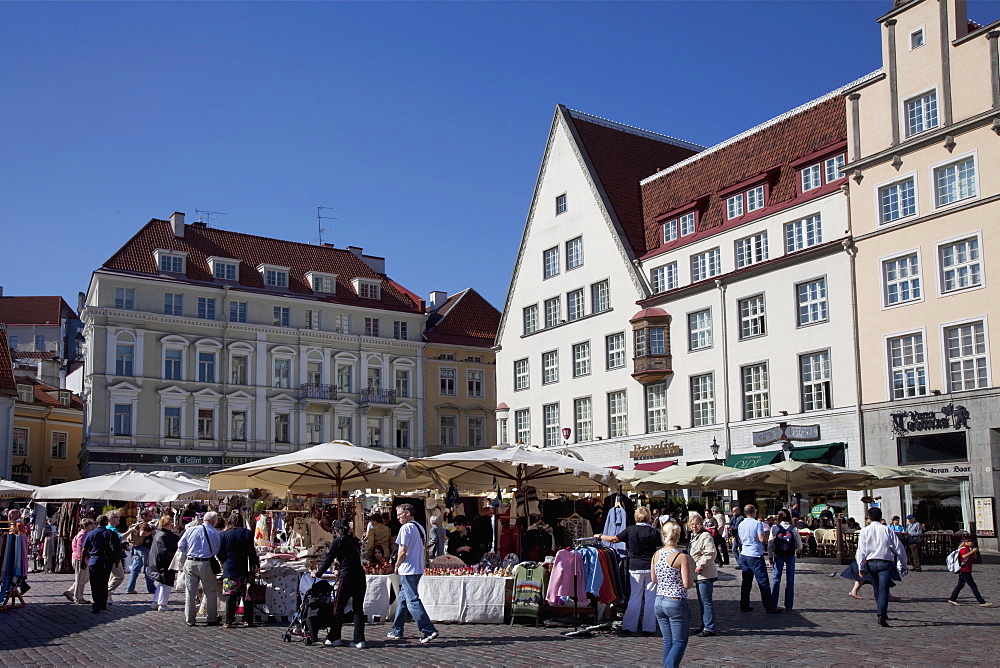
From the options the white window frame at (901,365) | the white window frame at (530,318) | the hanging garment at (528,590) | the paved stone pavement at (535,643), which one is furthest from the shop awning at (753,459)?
the hanging garment at (528,590)

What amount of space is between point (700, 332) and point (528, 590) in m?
25.1

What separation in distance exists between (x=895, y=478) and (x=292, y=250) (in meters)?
43.2

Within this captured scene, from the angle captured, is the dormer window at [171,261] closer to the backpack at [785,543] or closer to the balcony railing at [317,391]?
the balcony railing at [317,391]

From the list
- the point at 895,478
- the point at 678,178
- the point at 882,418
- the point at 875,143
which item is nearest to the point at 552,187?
the point at 678,178

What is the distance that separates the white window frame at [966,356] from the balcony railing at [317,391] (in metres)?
36.7

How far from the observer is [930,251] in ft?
98.1

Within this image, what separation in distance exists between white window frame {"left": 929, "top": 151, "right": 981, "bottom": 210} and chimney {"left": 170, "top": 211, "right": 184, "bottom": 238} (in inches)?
1601

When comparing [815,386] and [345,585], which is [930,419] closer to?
[815,386]

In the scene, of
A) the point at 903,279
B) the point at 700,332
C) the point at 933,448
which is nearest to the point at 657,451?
the point at 700,332

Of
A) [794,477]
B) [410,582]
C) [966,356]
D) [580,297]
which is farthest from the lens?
[580,297]

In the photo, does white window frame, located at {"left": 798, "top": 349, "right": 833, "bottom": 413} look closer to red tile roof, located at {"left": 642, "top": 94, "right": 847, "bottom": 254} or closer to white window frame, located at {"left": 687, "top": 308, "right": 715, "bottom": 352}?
white window frame, located at {"left": 687, "top": 308, "right": 715, "bottom": 352}

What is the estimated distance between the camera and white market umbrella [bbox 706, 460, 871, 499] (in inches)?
985

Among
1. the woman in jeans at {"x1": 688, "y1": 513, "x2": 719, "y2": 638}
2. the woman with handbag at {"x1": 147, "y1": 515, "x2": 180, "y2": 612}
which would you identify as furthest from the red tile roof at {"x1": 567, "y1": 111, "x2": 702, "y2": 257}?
the woman in jeans at {"x1": 688, "y1": 513, "x2": 719, "y2": 638}

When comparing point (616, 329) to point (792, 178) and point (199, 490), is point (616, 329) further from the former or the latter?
point (199, 490)
